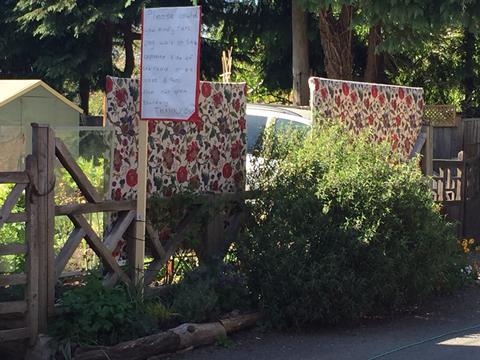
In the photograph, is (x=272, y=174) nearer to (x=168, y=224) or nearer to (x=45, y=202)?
(x=168, y=224)

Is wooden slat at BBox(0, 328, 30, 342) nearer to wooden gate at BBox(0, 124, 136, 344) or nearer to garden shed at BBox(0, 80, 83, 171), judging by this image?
wooden gate at BBox(0, 124, 136, 344)

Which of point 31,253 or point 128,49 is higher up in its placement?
point 128,49

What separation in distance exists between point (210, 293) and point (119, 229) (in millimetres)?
951

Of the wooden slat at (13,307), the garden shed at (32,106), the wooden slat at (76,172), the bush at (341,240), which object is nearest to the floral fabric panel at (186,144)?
the wooden slat at (76,172)

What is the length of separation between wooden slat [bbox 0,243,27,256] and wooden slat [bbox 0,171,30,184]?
1.55 ft

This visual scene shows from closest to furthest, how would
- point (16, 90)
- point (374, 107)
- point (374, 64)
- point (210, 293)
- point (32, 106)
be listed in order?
point (210, 293), point (374, 107), point (16, 90), point (32, 106), point (374, 64)

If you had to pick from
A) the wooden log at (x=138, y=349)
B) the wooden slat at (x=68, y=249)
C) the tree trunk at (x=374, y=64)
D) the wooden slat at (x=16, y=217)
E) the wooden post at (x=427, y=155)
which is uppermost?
the tree trunk at (x=374, y=64)

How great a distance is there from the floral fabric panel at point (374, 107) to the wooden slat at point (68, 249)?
2991 millimetres

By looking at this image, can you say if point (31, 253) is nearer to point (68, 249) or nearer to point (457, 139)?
point (68, 249)

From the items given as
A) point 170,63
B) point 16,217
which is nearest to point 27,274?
point 16,217

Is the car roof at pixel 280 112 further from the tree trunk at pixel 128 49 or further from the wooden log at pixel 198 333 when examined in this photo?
the tree trunk at pixel 128 49

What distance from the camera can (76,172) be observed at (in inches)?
246

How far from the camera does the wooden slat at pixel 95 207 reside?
20.1ft

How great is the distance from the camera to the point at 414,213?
7.01m
